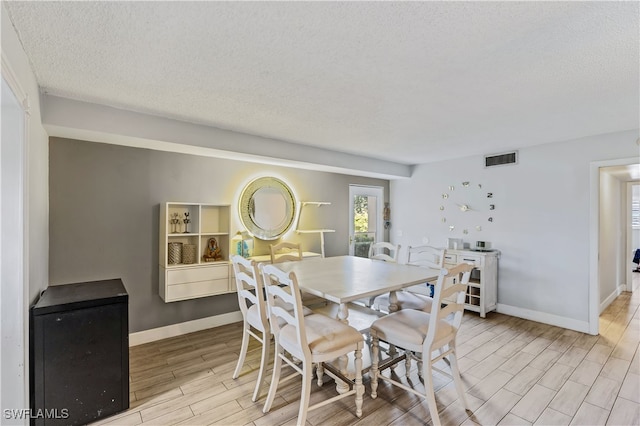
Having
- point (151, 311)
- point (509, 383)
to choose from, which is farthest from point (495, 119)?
point (151, 311)

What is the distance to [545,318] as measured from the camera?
382 cm

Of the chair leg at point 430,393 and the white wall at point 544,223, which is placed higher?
the white wall at point 544,223

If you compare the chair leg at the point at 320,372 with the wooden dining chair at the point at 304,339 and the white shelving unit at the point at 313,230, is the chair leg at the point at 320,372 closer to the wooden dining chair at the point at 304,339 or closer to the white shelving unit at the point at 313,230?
the wooden dining chair at the point at 304,339

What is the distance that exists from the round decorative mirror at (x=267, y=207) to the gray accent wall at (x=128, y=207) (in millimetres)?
126

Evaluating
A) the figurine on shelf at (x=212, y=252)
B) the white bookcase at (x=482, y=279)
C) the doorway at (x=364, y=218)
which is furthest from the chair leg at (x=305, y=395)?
the doorway at (x=364, y=218)

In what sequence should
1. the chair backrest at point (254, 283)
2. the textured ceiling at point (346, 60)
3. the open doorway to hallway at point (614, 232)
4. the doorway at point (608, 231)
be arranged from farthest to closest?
the open doorway to hallway at point (614, 232), the doorway at point (608, 231), the chair backrest at point (254, 283), the textured ceiling at point (346, 60)

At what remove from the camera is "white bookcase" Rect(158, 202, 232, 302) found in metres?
3.18

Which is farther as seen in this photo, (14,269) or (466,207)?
(466,207)

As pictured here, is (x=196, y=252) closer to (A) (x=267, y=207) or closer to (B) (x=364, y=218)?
(A) (x=267, y=207)

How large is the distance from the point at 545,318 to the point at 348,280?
3.08m

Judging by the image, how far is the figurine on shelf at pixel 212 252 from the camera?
357 centimetres

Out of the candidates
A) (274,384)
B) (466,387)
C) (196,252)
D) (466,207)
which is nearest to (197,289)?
(196,252)

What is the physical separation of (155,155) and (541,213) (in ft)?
15.7

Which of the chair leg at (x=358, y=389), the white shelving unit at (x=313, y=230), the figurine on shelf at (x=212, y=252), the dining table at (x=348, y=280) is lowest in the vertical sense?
the chair leg at (x=358, y=389)
